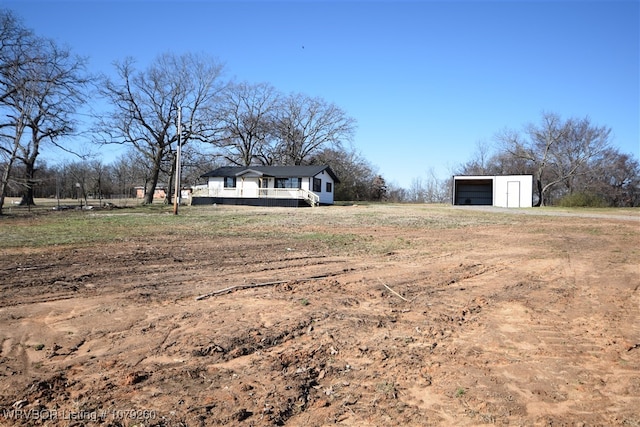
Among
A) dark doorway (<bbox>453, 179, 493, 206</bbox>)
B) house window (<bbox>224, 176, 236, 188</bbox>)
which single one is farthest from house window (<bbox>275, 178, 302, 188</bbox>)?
dark doorway (<bbox>453, 179, 493, 206</bbox>)

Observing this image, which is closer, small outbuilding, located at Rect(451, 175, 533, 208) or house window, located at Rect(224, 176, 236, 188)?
small outbuilding, located at Rect(451, 175, 533, 208)

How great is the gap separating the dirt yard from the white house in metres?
30.3

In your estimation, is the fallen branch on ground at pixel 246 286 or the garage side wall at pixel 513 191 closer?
the fallen branch on ground at pixel 246 286

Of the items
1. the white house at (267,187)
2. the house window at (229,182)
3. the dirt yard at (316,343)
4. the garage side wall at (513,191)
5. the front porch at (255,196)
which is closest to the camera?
the dirt yard at (316,343)

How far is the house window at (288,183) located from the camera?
133ft

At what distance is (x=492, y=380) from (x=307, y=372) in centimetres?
162

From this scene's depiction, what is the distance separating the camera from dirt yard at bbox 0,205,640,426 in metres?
3.01

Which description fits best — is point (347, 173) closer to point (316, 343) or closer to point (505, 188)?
point (505, 188)

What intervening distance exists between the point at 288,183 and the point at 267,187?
2365 millimetres

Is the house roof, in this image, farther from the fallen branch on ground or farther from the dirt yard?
the fallen branch on ground

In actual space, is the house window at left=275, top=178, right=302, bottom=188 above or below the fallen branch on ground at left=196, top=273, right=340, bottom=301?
above

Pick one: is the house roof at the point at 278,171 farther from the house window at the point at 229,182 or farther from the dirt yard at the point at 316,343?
the dirt yard at the point at 316,343

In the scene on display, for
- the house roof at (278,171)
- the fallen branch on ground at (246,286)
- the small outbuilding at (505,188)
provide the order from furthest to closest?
the house roof at (278,171), the small outbuilding at (505,188), the fallen branch on ground at (246,286)

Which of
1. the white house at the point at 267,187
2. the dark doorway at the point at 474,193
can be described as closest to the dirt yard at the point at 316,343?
the white house at the point at 267,187
